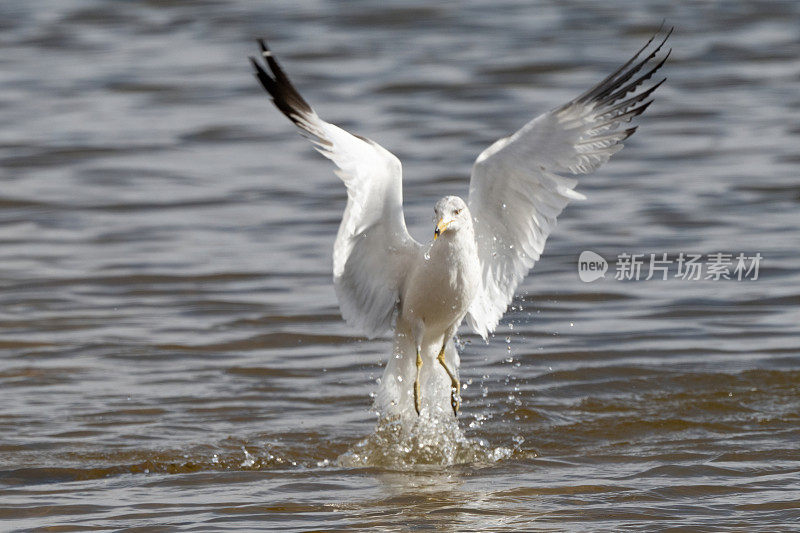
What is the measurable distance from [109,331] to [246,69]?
9.69 metres

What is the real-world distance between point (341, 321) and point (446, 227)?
2984mm

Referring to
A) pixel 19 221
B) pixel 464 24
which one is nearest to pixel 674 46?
pixel 464 24

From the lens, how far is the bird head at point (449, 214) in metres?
6.62

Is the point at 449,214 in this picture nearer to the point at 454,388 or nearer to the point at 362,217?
the point at 362,217

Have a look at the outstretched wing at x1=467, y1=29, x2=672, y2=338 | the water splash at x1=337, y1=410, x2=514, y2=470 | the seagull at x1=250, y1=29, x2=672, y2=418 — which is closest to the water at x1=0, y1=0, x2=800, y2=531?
the water splash at x1=337, y1=410, x2=514, y2=470

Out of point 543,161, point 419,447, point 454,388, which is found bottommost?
point 419,447

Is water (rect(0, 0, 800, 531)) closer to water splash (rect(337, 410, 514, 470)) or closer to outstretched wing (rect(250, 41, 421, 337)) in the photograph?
water splash (rect(337, 410, 514, 470))
